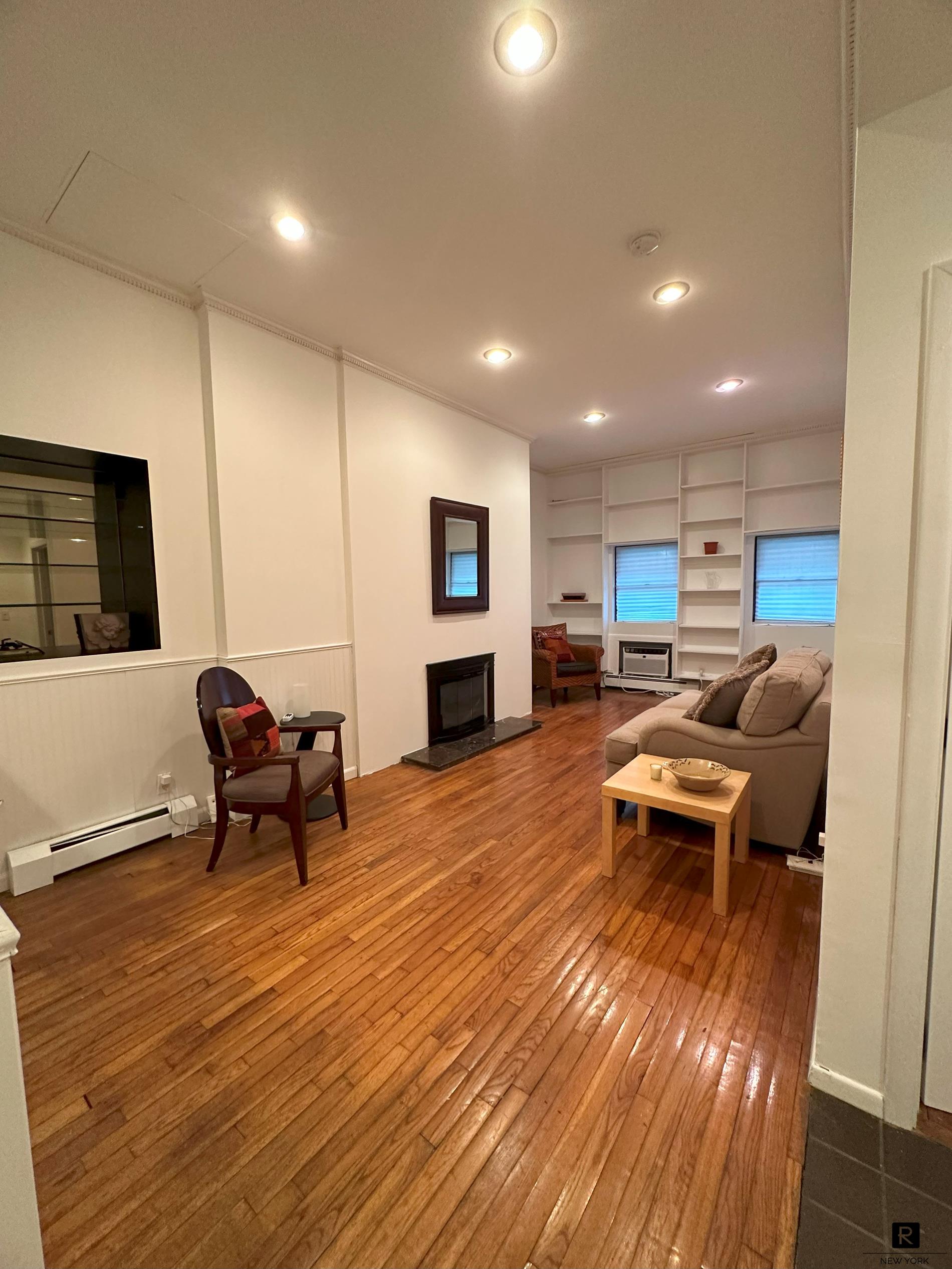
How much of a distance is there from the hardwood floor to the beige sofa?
0.72ft

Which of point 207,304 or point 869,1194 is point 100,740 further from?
point 869,1194

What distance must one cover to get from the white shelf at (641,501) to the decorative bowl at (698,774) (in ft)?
15.2

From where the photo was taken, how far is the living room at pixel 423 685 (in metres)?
1.16

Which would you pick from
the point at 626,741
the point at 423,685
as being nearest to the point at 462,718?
the point at 423,685

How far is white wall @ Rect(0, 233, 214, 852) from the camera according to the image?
7.68ft

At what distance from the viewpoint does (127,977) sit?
1789mm

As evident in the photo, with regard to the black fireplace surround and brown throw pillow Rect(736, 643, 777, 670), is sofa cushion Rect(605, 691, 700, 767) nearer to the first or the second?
brown throw pillow Rect(736, 643, 777, 670)

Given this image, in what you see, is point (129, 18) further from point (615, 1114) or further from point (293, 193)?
point (615, 1114)

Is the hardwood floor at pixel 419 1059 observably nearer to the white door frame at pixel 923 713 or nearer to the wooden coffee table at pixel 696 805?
the wooden coffee table at pixel 696 805

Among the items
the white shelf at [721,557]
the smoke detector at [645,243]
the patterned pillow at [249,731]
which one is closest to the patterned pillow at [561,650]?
the white shelf at [721,557]

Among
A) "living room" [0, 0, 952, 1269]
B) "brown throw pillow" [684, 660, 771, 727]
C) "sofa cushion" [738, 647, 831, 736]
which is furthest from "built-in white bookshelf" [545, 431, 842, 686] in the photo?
"sofa cushion" [738, 647, 831, 736]

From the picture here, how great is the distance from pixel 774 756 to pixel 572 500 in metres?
5.22

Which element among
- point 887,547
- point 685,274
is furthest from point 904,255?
point 685,274

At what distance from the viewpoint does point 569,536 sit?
282 inches
